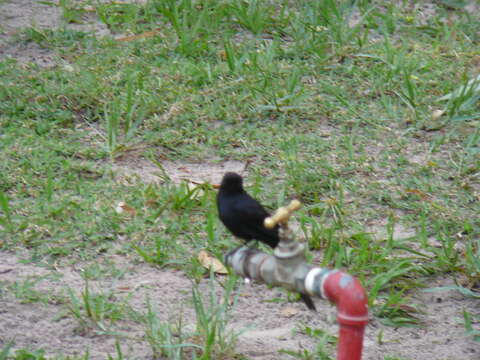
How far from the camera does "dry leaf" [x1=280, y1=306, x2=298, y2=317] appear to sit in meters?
3.52

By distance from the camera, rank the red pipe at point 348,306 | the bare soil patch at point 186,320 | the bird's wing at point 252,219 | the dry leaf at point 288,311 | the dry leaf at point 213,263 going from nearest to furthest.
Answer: the red pipe at point 348,306
the bird's wing at point 252,219
the bare soil patch at point 186,320
the dry leaf at point 288,311
the dry leaf at point 213,263

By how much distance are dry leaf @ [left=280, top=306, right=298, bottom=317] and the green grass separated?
0.35 meters

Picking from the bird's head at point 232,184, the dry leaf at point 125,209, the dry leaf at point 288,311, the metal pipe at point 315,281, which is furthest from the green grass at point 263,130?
the metal pipe at point 315,281

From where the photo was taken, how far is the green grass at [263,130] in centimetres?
396

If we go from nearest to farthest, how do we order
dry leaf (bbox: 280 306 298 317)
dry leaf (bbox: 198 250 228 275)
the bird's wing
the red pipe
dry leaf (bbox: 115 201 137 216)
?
1. the red pipe
2. the bird's wing
3. dry leaf (bbox: 280 306 298 317)
4. dry leaf (bbox: 198 250 228 275)
5. dry leaf (bbox: 115 201 137 216)

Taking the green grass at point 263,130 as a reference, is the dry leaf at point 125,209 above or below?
below

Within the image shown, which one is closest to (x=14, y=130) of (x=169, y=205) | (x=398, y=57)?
(x=169, y=205)

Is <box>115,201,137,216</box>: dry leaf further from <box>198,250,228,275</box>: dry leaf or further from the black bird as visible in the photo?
the black bird

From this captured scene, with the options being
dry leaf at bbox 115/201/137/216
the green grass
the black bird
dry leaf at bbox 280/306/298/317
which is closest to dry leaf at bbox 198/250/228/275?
the green grass

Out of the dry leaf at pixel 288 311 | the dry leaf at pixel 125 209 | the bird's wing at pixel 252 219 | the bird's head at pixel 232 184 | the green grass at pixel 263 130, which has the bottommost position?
the dry leaf at pixel 288 311

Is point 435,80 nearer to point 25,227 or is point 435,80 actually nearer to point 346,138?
point 346,138

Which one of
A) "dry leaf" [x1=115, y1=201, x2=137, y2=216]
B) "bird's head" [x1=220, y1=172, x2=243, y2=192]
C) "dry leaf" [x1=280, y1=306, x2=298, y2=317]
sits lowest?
"dry leaf" [x1=280, y1=306, x2=298, y2=317]

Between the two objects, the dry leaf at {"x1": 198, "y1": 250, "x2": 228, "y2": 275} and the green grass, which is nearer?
the dry leaf at {"x1": 198, "y1": 250, "x2": 228, "y2": 275}

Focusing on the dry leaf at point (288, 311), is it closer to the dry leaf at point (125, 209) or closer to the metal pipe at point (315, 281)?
the metal pipe at point (315, 281)
